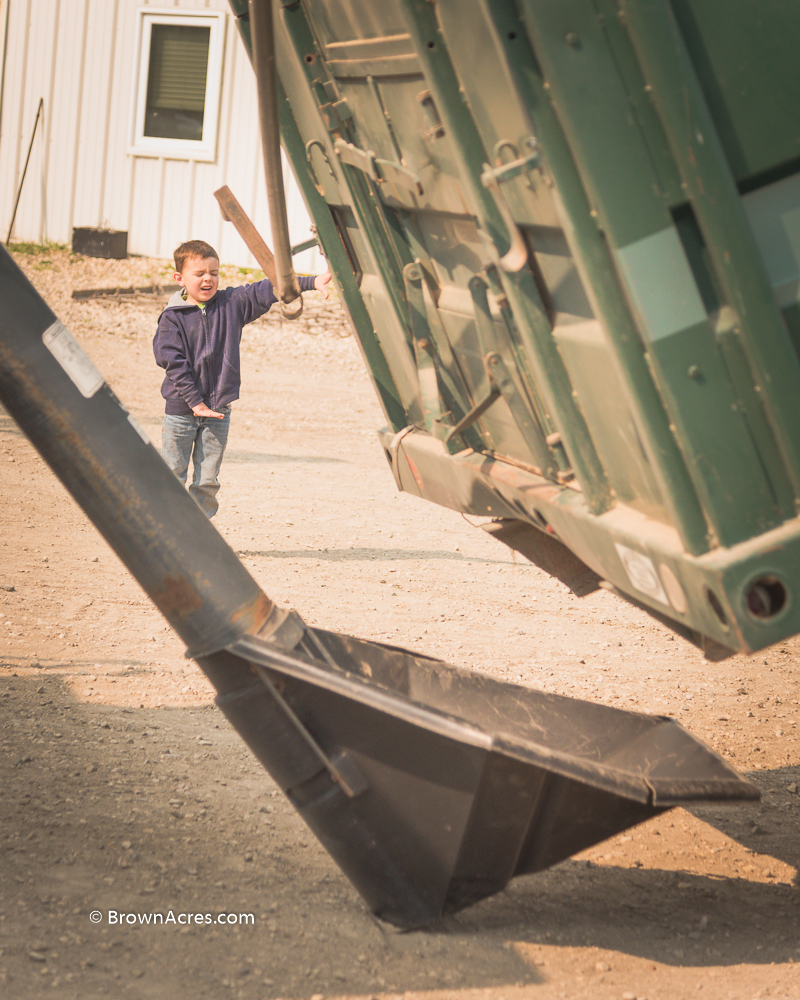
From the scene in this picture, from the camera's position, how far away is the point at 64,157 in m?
16.6

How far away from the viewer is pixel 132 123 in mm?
16016

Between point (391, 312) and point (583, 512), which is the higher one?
point (391, 312)

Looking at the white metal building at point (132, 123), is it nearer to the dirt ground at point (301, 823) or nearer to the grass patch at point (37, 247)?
the grass patch at point (37, 247)

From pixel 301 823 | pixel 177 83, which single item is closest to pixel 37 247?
pixel 177 83

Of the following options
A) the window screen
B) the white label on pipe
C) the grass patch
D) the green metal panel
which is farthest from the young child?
the grass patch

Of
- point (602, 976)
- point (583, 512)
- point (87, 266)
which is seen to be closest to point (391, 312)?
point (583, 512)

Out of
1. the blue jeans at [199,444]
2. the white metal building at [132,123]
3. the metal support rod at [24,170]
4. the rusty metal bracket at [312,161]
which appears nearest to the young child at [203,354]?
the blue jeans at [199,444]

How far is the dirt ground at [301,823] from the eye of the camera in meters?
2.51

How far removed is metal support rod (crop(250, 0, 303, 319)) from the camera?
9.06 ft

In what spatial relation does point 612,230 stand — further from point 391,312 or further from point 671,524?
point 391,312

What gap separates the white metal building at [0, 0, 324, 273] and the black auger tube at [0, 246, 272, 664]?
12328 millimetres

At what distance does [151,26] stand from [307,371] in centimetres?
696

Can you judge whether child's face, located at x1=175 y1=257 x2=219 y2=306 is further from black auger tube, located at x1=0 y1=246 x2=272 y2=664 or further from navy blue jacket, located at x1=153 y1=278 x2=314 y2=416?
black auger tube, located at x1=0 y1=246 x2=272 y2=664

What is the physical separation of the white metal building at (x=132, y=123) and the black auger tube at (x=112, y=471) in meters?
12.3
